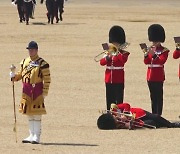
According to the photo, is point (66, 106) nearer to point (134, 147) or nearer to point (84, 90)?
point (84, 90)

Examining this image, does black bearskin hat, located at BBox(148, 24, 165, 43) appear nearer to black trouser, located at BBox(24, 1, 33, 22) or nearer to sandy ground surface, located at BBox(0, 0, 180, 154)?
sandy ground surface, located at BBox(0, 0, 180, 154)

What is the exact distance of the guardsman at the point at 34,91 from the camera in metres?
12.9

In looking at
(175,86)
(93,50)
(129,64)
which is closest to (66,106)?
(175,86)

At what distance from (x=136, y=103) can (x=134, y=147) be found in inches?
177

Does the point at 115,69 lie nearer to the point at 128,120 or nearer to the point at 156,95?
the point at 156,95

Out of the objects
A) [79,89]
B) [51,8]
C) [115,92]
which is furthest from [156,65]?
[51,8]

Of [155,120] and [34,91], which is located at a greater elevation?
[34,91]

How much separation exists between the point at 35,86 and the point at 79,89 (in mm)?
6072

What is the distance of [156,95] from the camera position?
606 inches

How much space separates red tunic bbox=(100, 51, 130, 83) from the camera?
15.1m

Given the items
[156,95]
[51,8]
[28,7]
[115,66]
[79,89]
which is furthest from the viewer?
[28,7]

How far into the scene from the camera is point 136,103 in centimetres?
1727

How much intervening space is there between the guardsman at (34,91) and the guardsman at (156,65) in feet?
8.64

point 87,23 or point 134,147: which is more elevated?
point 87,23
